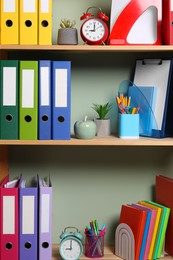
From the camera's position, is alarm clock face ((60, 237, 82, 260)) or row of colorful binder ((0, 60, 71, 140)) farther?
alarm clock face ((60, 237, 82, 260))

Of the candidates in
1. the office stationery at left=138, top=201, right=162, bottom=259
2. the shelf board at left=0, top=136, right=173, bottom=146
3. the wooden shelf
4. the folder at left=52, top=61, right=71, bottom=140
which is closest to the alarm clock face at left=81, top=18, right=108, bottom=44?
the folder at left=52, top=61, right=71, bottom=140

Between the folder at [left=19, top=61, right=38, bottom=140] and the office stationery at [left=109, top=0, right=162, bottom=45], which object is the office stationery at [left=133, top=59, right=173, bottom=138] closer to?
the office stationery at [left=109, top=0, right=162, bottom=45]

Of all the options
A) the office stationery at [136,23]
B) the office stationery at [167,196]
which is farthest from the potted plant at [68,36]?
the office stationery at [167,196]

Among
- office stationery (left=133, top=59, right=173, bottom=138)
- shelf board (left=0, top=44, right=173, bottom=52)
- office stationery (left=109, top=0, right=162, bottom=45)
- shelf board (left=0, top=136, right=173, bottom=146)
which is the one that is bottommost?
shelf board (left=0, top=136, right=173, bottom=146)

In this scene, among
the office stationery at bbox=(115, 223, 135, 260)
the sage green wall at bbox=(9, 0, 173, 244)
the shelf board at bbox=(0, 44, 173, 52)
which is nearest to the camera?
the shelf board at bbox=(0, 44, 173, 52)

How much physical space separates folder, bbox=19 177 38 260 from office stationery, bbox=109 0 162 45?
0.69 metres

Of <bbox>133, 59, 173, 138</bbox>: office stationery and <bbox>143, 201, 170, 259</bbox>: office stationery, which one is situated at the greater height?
<bbox>133, 59, 173, 138</bbox>: office stationery

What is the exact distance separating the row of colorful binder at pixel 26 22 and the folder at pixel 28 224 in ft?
1.88

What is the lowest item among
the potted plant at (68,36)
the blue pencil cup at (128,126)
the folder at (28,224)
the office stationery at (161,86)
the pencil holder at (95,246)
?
the pencil holder at (95,246)

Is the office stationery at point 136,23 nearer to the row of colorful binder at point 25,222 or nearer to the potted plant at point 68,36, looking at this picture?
the potted plant at point 68,36

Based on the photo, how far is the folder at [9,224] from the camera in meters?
1.85

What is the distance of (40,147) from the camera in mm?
2098

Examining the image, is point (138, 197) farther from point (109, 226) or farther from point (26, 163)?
point (26, 163)

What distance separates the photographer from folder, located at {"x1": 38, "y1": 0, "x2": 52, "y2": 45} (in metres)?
1.80
